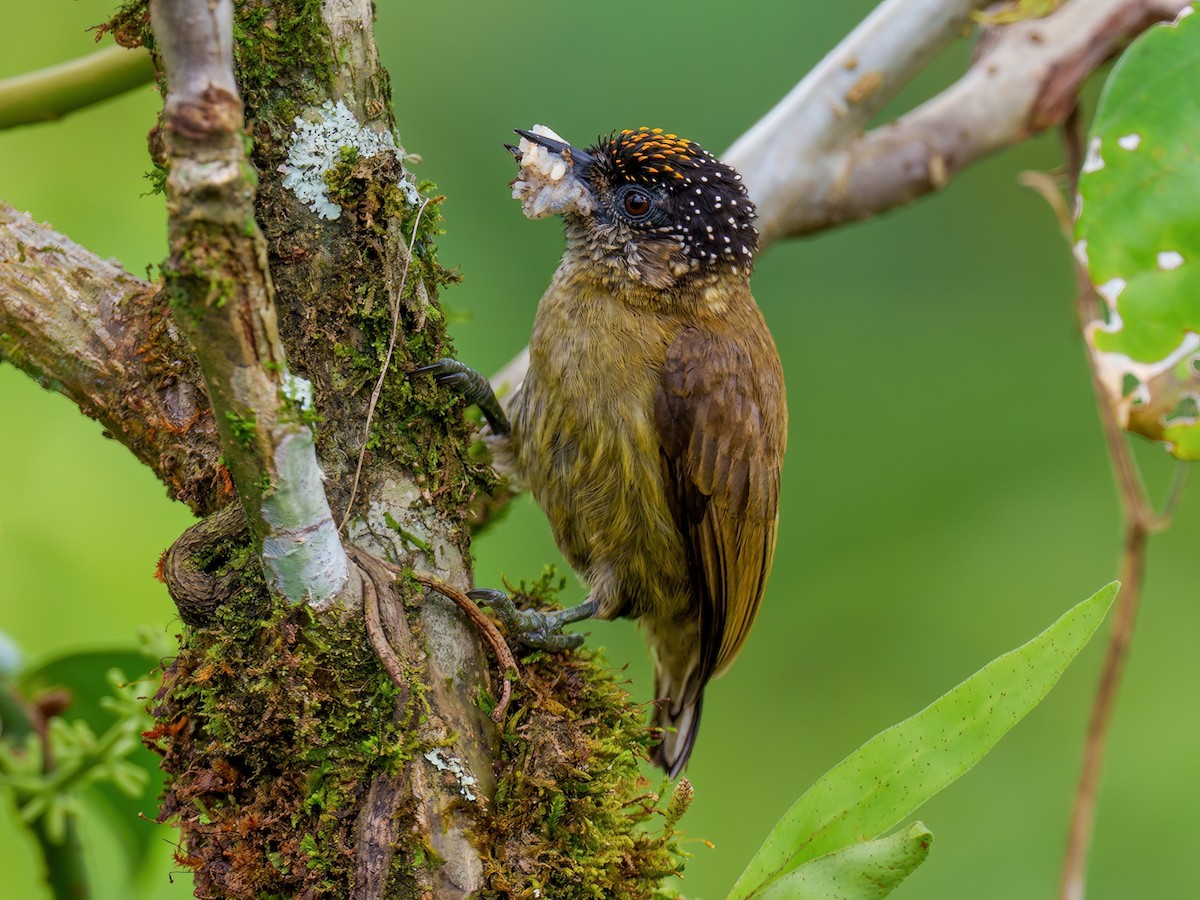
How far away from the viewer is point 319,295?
1655mm

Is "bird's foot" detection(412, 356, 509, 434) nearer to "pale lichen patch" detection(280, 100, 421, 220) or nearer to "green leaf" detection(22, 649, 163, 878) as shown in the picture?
"pale lichen patch" detection(280, 100, 421, 220)

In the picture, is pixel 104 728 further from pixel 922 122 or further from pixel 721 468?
pixel 922 122

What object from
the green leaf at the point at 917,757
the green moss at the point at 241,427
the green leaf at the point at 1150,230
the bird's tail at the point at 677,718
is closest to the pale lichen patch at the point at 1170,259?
the green leaf at the point at 1150,230

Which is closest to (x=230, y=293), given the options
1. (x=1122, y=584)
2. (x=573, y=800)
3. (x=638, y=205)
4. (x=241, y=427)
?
(x=241, y=427)

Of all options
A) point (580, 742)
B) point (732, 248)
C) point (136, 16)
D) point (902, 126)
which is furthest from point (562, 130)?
point (580, 742)

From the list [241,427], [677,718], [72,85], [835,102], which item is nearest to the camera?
[241,427]

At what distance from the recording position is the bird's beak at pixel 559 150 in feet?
7.75

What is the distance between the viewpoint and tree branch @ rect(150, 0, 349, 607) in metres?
1.05

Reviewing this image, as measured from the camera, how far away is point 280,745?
1573 millimetres

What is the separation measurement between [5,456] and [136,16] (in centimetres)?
217

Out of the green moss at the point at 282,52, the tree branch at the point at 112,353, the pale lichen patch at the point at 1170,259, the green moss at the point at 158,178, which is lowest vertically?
the pale lichen patch at the point at 1170,259

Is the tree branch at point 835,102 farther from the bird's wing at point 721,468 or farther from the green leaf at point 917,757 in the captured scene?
the green leaf at point 917,757

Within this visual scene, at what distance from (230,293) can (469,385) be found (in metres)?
0.80

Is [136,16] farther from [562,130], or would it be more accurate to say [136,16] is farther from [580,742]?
[562,130]
